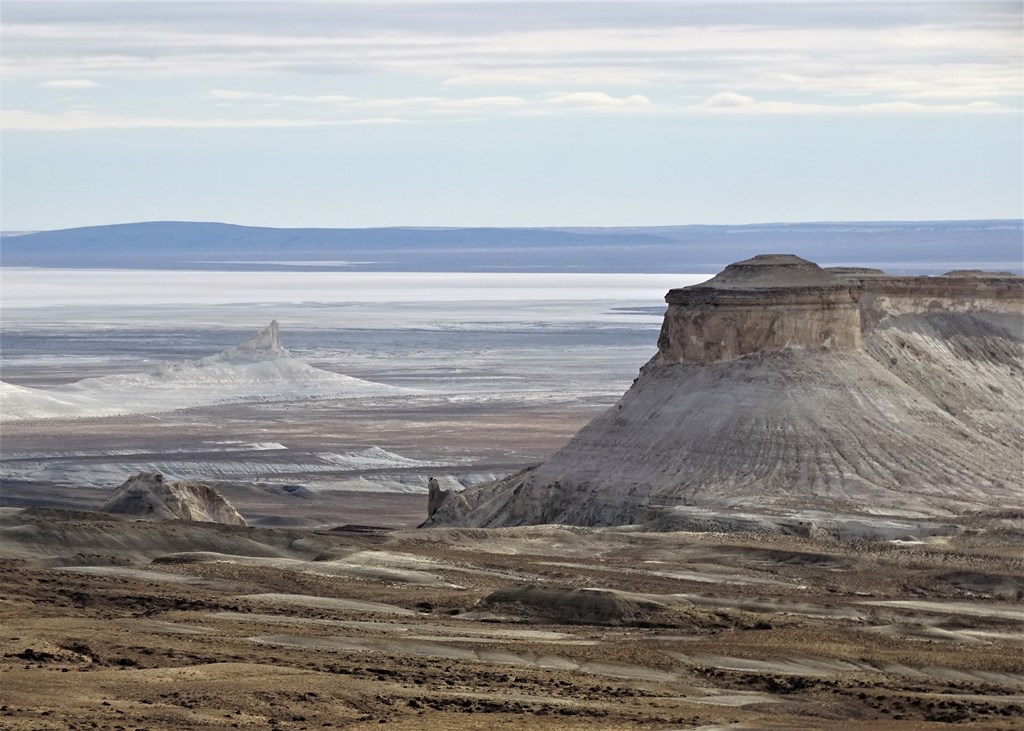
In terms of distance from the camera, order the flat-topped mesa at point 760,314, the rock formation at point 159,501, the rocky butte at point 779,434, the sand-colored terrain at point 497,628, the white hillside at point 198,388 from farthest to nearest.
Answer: the white hillside at point 198,388, the flat-topped mesa at point 760,314, the rocky butte at point 779,434, the rock formation at point 159,501, the sand-colored terrain at point 497,628

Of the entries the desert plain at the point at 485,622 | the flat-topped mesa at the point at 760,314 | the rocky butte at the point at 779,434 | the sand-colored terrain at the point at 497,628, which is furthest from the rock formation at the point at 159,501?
the flat-topped mesa at the point at 760,314

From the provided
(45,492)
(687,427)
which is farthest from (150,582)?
(45,492)

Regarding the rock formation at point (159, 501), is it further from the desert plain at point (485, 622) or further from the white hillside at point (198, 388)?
the white hillside at point (198, 388)

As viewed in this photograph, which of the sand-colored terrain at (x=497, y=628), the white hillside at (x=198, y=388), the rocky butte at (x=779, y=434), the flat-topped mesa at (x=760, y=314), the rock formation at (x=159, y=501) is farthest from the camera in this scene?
the white hillside at (x=198, y=388)

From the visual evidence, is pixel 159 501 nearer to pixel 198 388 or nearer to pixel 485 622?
pixel 485 622

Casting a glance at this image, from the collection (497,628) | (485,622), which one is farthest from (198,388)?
(497,628)
